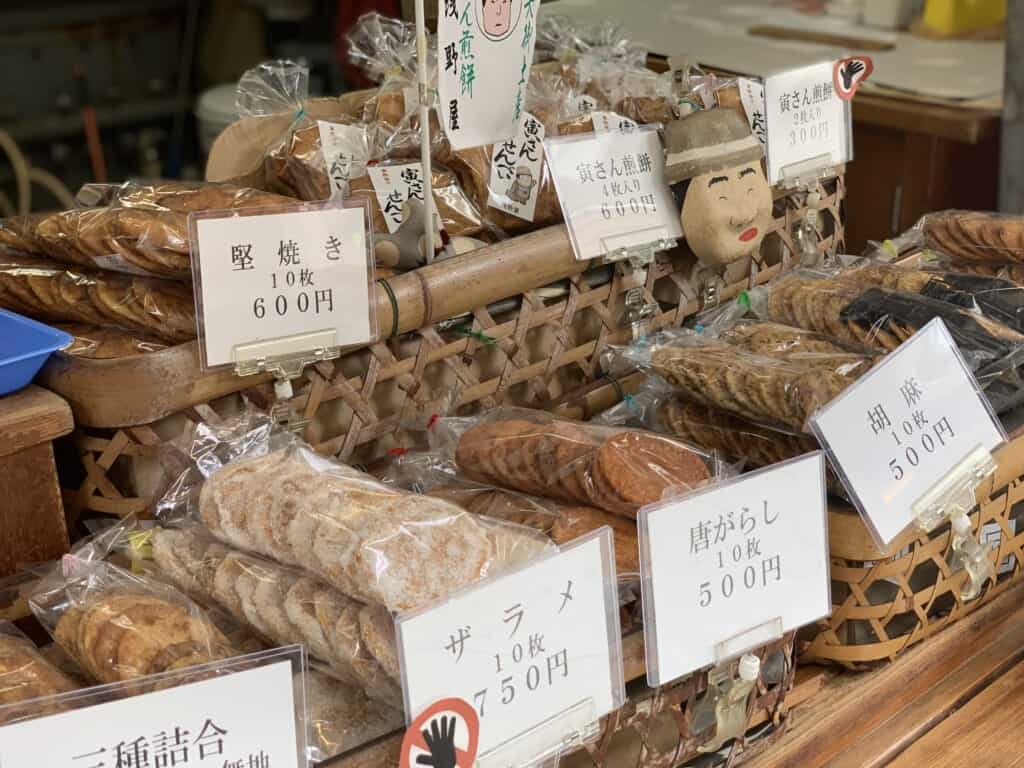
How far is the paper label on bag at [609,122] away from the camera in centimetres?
149

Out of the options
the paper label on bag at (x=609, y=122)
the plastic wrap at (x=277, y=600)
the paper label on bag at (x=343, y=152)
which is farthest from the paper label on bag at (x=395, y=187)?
the plastic wrap at (x=277, y=600)

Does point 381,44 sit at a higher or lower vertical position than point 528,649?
higher

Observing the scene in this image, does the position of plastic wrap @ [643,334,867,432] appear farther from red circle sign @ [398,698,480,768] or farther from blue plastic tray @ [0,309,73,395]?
blue plastic tray @ [0,309,73,395]

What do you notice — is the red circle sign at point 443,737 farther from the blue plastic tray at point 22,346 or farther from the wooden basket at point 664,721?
the blue plastic tray at point 22,346

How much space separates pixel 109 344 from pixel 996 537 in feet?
3.08

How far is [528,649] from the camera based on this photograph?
85cm

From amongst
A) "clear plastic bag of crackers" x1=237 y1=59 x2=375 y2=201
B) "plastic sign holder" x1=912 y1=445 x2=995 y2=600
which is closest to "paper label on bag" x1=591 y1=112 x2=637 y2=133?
"clear plastic bag of crackers" x1=237 y1=59 x2=375 y2=201

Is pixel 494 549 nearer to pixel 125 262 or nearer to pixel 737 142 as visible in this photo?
pixel 125 262

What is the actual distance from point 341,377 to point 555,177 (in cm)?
38

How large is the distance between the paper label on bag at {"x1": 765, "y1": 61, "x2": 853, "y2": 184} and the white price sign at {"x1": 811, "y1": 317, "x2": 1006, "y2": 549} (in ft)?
1.47

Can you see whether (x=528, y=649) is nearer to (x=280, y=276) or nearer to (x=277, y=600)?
(x=277, y=600)

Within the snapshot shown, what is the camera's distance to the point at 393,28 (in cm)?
171

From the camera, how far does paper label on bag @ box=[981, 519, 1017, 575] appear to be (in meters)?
1.25

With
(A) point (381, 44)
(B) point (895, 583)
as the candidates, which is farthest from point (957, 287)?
(A) point (381, 44)
